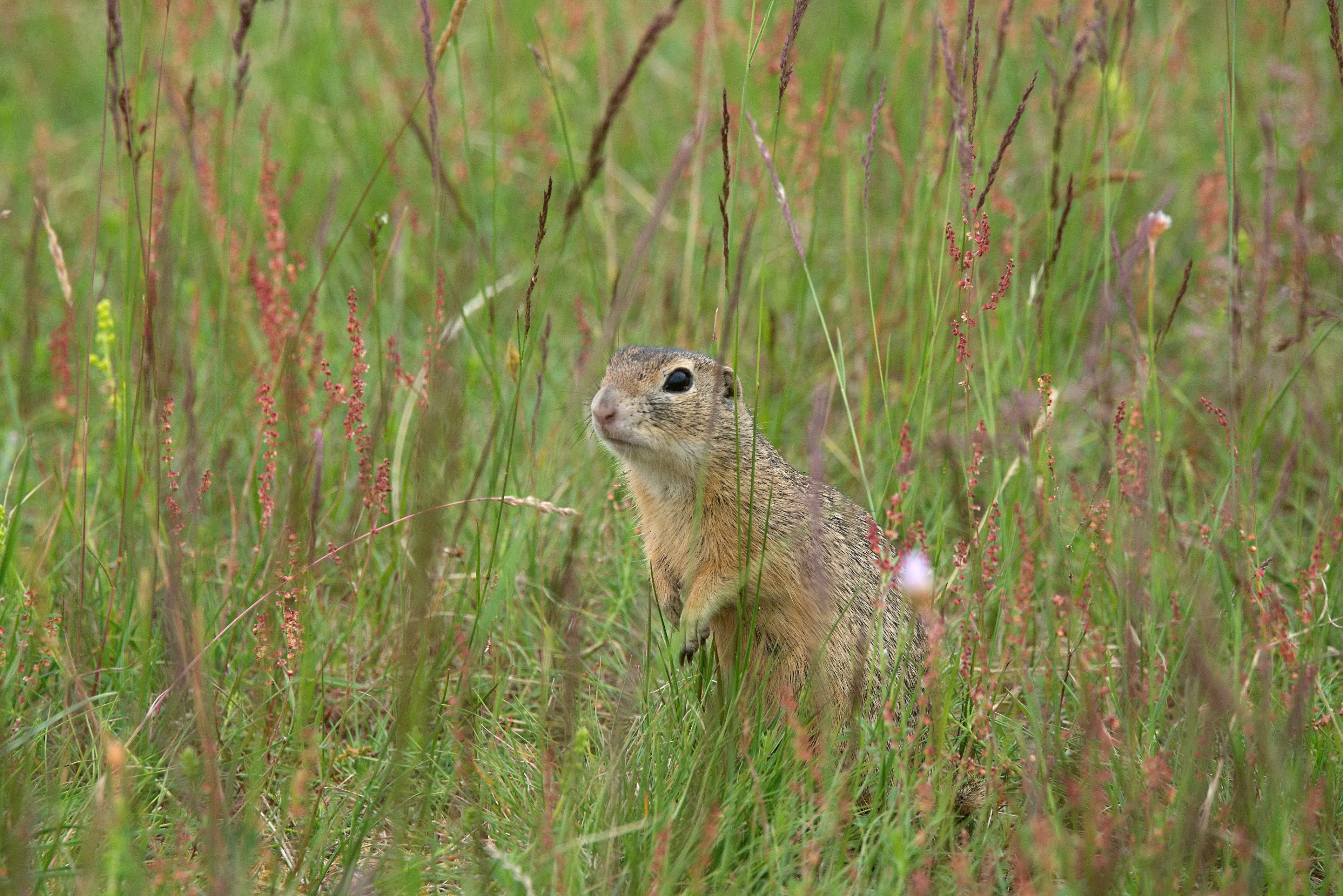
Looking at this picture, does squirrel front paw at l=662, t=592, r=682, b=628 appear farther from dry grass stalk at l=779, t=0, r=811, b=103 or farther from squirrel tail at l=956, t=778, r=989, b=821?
dry grass stalk at l=779, t=0, r=811, b=103

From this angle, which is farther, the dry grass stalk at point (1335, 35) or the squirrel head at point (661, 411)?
the squirrel head at point (661, 411)

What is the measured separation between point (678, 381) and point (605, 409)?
267mm

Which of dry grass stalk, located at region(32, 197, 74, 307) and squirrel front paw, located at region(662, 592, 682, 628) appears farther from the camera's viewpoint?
squirrel front paw, located at region(662, 592, 682, 628)

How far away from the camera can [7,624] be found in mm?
2822

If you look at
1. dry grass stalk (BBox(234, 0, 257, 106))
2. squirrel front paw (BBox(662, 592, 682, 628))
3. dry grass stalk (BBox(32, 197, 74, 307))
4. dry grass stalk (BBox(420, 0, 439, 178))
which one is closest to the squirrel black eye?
squirrel front paw (BBox(662, 592, 682, 628))

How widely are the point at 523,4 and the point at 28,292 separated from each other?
12.7ft

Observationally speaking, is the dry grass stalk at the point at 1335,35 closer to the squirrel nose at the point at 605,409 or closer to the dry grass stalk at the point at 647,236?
the dry grass stalk at the point at 647,236

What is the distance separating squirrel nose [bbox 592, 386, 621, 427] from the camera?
305cm

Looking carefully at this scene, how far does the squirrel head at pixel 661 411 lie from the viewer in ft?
10.1

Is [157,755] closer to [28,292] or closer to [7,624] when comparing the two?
[7,624]

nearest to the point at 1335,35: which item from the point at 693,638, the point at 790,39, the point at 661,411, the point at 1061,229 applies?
the point at 1061,229

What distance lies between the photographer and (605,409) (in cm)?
305

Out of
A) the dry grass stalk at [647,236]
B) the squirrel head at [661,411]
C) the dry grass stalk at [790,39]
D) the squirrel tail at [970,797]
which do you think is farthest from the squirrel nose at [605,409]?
the squirrel tail at [970,797]

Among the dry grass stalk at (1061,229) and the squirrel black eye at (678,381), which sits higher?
the dry grass stalk at (1061,229)
